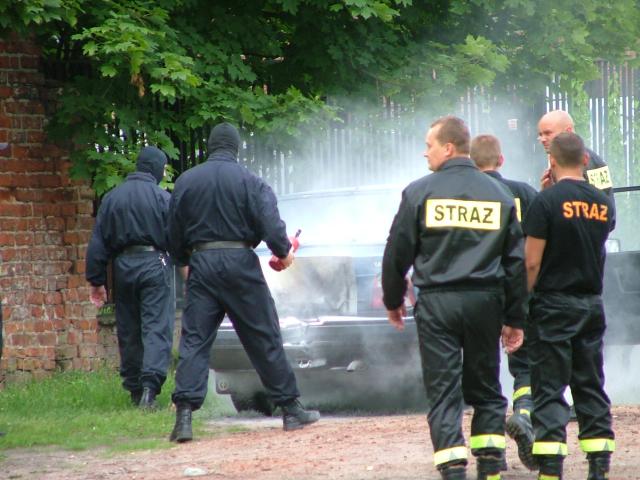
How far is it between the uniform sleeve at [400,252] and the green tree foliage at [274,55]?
210 inches

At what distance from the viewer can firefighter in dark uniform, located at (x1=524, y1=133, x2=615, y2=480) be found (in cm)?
634

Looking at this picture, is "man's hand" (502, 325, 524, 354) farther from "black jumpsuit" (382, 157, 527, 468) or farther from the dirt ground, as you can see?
the dirt ground

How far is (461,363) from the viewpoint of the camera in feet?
20.7

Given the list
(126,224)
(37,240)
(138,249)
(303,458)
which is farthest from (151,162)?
(303,458)

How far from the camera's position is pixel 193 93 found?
1189 centimetres

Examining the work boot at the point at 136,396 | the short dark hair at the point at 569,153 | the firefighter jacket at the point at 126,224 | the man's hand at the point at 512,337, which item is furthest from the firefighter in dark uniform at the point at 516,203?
the work boot at the point at 136,396

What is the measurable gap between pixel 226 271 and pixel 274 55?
4940mm

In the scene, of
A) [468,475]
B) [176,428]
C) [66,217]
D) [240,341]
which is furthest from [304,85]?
[468,475]

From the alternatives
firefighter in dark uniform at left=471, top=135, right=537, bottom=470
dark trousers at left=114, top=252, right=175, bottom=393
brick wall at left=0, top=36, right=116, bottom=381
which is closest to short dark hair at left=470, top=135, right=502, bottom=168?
firefighter in dark uniform at left=471, top=135, right=537, bottom=470

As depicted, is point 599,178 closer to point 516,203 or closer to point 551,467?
point 516,203

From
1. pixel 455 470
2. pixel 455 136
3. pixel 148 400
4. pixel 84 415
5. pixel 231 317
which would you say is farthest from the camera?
pixel 148 400

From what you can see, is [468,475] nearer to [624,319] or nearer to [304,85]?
[624,319]

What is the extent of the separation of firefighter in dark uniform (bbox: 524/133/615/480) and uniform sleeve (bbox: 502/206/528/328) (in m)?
0.06

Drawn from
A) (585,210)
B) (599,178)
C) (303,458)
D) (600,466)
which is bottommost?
(303,458)
